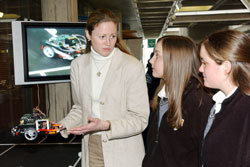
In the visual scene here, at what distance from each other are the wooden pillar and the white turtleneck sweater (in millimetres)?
2612

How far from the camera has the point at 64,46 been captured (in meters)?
3.47

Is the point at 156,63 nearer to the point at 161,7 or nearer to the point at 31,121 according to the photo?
the point at 31,121

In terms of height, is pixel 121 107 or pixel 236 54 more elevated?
pixel 236 54

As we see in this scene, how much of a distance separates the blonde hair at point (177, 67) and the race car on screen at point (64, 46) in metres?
2.08

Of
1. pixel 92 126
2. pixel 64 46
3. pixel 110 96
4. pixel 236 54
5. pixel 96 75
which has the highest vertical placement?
pixel 64 46

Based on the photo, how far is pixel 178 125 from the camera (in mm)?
1512

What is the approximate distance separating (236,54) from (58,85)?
341cm

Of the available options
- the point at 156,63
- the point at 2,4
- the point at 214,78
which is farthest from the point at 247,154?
the point at 2,4

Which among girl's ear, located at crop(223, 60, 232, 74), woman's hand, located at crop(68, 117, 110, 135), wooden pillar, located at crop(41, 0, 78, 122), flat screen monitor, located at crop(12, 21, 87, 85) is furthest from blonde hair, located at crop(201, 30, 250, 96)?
wooden pillar, located at crop(41, 0, 78, 122)

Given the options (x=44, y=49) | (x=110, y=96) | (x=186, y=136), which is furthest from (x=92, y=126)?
(x=44, y=49)

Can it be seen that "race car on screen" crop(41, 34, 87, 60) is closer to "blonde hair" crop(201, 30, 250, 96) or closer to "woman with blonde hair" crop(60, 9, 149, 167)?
"woman with blonde hair" crop(60, 9, 149, 167)

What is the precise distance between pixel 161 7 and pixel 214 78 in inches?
311

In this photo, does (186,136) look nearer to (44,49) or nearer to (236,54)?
(236,54)

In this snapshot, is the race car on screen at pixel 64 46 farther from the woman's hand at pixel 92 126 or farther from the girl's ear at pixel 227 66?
the girl's ear at pixel 227 66
